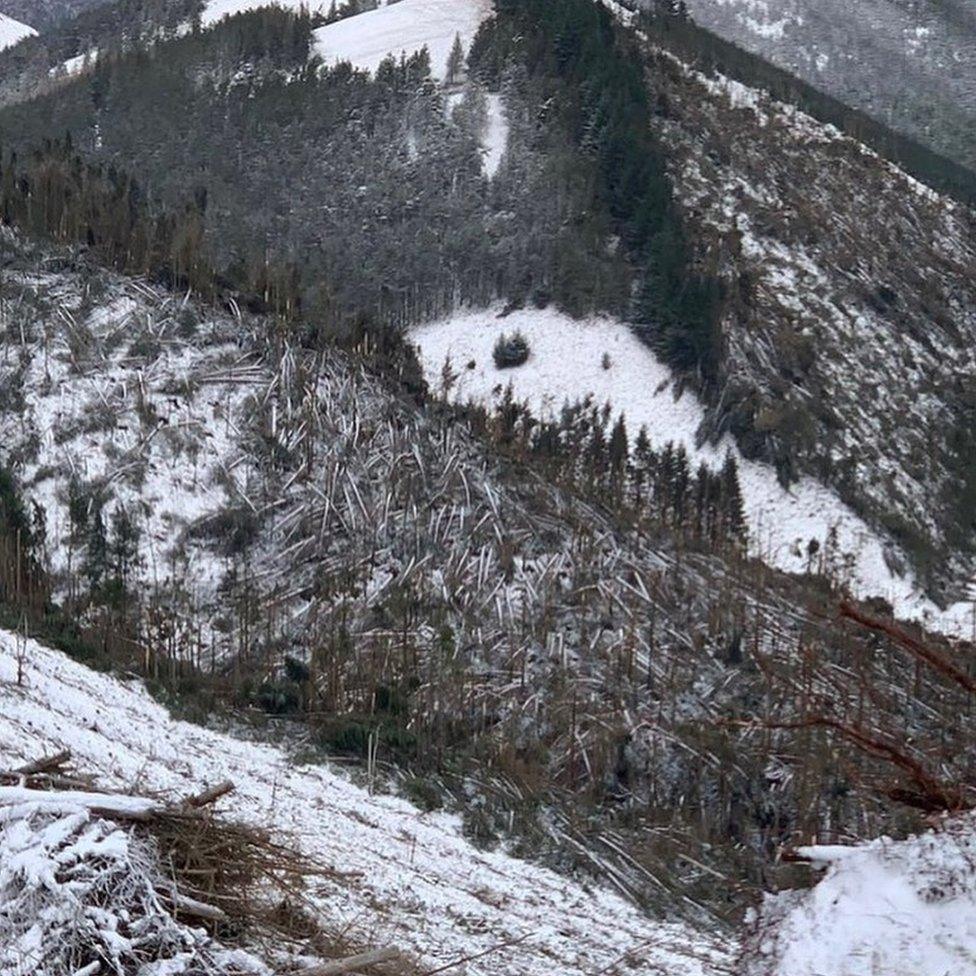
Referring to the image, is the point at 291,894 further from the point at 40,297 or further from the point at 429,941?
the point at 40,297

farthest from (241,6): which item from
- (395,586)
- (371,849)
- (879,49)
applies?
(371,849)

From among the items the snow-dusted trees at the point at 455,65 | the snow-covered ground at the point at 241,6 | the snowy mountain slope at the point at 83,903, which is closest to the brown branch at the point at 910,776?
the snowy mountain slope at the point at 83,903

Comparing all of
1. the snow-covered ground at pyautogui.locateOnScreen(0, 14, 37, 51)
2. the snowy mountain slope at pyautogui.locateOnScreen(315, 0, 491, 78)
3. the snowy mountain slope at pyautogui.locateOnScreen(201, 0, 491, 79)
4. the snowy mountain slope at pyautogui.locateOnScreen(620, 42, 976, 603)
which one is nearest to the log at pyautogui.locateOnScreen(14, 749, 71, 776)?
the snowy mountain slope at pyautogui.locateOnScreen(620, 42, 976, 603)

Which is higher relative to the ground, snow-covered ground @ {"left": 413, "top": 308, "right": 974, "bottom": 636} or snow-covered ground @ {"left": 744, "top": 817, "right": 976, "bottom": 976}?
snow-covered ground @ {"left": 744, "top": 817, "right": 976, "bottom": 976}

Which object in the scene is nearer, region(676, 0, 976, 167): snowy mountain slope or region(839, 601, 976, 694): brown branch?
region(839, 601, 976, 694): brown branch

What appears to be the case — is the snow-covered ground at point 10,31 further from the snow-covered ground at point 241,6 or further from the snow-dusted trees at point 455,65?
the snow-dusted trees at point 455,65

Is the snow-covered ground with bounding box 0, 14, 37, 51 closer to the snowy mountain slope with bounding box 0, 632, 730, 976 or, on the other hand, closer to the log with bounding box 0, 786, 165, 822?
the snowy mountain slope with bounding box 0, 632, 730, 976

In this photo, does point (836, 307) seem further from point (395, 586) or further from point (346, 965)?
point (346, 965)
